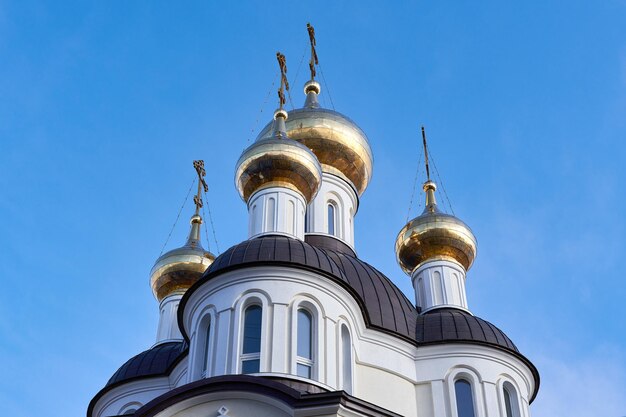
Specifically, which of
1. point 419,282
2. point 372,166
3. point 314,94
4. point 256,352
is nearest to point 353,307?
point 256,352

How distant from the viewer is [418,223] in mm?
17797

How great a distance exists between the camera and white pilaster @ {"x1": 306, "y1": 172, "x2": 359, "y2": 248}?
58.7 ft

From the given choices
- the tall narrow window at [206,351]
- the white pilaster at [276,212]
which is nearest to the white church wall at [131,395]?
the white pilaster at [276,212]

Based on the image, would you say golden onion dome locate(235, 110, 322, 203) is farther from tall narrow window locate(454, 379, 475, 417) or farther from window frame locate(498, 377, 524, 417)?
window frame locate(498, 377, 524, 417)

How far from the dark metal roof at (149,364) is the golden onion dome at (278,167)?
3.19 m

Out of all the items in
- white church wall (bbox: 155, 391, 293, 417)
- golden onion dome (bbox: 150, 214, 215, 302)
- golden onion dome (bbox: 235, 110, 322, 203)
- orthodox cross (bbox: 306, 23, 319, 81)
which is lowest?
white church wall (bbox: 155, 391, 293, 417)

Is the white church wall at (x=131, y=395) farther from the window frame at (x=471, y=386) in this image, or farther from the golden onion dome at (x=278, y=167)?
the window frame at (x=471, y=386)

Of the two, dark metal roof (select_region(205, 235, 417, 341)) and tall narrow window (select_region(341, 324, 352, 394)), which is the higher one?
dark metal roof (select_region(205, 235, 417, 341))

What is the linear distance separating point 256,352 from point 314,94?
10303mm

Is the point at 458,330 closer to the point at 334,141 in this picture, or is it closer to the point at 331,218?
the point at 331,218

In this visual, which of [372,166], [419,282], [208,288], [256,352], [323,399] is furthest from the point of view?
→ [372,166]

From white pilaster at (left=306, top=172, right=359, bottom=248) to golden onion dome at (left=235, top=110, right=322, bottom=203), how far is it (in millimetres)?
2276

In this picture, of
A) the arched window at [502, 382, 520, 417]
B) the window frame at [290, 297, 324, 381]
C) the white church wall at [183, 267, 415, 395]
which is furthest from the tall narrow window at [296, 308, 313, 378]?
the arched window at [502, 382, 520, 417]

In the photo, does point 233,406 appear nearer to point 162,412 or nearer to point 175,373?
point 162,412
